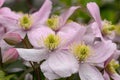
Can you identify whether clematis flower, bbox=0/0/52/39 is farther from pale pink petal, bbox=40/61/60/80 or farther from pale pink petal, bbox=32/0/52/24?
pale pink petal, bbox=40/61/60/80

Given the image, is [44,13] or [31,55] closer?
[31,55]

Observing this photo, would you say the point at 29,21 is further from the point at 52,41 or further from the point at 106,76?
the point at 106,76

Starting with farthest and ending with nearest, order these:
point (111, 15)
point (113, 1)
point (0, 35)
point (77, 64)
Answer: point (113, 1) < point (111, 15) < point (0, 35) < point (77, 64)

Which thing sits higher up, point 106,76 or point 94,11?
point 94,11

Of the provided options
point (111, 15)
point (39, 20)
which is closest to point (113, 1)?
point (111, 15)

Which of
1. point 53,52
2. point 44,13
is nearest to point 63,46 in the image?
point 53,52

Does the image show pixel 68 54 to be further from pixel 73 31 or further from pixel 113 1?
pixel 113 1

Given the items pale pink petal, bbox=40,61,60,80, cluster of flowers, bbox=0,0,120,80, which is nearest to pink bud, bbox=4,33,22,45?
cluster of flowers, bbox=0,0,120,80
